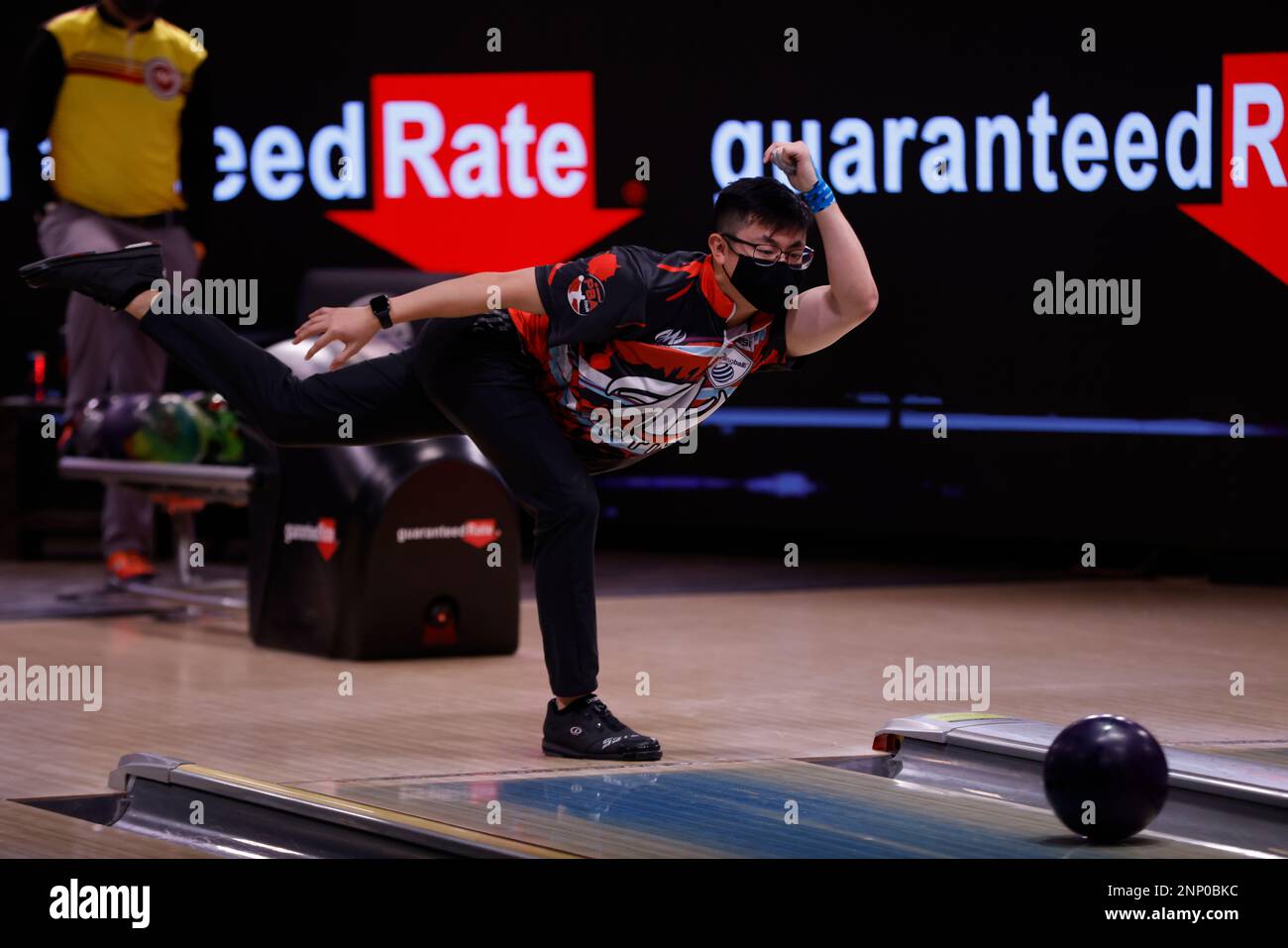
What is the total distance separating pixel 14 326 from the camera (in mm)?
9078

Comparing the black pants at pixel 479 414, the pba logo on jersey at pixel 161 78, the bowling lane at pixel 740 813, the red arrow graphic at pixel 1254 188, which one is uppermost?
the pba logo on jersey at pixel 161 78

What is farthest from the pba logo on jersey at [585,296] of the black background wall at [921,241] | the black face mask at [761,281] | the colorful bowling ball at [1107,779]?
the black background wall at [921,241]

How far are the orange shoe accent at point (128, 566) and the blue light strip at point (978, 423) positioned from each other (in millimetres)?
2567

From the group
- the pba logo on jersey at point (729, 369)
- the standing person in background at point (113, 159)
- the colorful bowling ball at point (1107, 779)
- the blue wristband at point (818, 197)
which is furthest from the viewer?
the standing person in background at point (113, 159)

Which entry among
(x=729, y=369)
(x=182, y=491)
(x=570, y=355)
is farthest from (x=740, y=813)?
(x=182, y=491)

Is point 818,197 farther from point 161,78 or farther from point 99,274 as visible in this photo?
point 161,78

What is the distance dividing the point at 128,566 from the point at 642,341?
A: 140 inches

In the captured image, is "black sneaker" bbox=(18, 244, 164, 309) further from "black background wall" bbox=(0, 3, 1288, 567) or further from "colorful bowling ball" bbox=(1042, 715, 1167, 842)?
"black background wall" bbox=(0, 3, 1288, 567)

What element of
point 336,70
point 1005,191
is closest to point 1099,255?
point 1005,191

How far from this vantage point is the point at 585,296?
13.3 ft

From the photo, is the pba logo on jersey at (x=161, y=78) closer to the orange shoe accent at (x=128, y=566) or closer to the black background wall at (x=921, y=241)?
the black background wall at (x=921, y=241)

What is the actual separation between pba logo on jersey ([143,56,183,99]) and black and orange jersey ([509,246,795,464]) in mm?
3310

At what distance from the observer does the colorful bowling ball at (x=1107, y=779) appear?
3.28 metres
